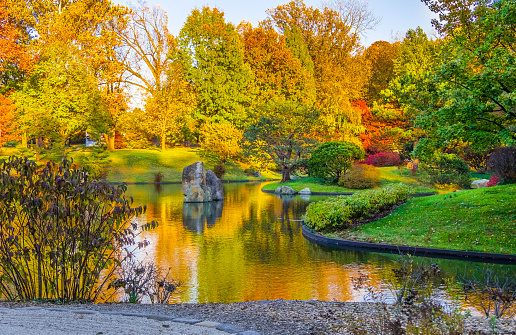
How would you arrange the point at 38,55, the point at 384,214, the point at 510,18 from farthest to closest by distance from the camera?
the point at 38,55
the point at 384,214
the point at 510,18

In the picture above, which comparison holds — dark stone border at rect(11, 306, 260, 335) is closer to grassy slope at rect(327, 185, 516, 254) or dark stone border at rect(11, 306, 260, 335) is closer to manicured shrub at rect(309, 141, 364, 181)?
grassy slope at rect(327, 185, 516, 254)

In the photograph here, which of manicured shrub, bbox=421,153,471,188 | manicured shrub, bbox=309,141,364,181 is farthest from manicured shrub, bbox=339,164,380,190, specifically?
manicured shrub, bbox=421,153,471,188

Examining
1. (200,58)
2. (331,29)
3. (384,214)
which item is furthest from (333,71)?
(384,214)

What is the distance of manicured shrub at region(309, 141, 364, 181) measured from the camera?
2989cm

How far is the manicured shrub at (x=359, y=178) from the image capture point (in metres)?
28.7

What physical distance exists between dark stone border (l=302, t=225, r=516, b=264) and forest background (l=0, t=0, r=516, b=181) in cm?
2037

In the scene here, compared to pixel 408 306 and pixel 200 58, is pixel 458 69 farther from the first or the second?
pixel 200 58

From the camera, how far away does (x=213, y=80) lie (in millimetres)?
44156

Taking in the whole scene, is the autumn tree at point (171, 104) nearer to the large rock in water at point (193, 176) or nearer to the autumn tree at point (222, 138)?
the autumn tree at point (222, 138)

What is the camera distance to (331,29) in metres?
44.3

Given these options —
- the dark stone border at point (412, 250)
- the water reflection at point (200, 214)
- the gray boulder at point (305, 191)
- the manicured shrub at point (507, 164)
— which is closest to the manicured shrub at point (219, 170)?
the gray boulder at point (305, 191)

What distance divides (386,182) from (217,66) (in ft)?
72.0

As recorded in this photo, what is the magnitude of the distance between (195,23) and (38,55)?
15000mm

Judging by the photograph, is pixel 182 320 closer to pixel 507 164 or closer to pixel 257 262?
pixel 257 262
